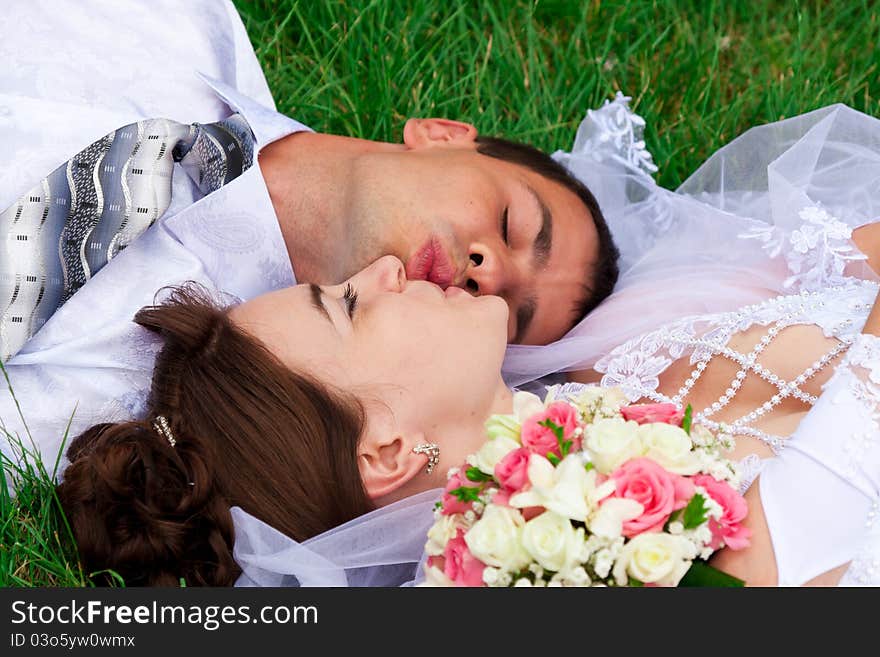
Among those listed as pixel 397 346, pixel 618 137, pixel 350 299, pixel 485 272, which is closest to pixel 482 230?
pixel 485 272

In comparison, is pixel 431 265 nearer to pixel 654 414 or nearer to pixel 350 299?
pixel 350 299

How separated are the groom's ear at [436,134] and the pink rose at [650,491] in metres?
1.85

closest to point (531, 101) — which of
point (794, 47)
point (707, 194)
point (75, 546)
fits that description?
point (707, 194)

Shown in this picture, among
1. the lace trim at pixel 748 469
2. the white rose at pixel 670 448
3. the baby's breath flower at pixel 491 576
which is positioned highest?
the white rose at pixel 670 448

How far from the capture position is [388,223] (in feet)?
10.1

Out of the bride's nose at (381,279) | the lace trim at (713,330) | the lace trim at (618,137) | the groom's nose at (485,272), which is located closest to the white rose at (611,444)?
the lace trim at (713,330)

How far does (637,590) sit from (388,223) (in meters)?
1.52

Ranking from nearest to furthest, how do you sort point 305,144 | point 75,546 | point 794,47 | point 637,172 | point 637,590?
1. point 637,590
2. point 75,546
3. point 305,144
4. point 637,172
5. point 794,47

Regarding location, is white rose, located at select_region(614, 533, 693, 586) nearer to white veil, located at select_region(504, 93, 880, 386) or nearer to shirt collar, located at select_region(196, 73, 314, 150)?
white veil, located at select_region(504, 93, 880, 386)

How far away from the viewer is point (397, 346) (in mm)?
2430

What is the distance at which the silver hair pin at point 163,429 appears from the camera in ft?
7.91

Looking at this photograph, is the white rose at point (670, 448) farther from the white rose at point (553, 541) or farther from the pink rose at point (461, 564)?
the pink rose at point (461, 564)

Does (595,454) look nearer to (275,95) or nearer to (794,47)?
(275,95)

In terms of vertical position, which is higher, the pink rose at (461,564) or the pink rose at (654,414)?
the pink rose at (654,414)
